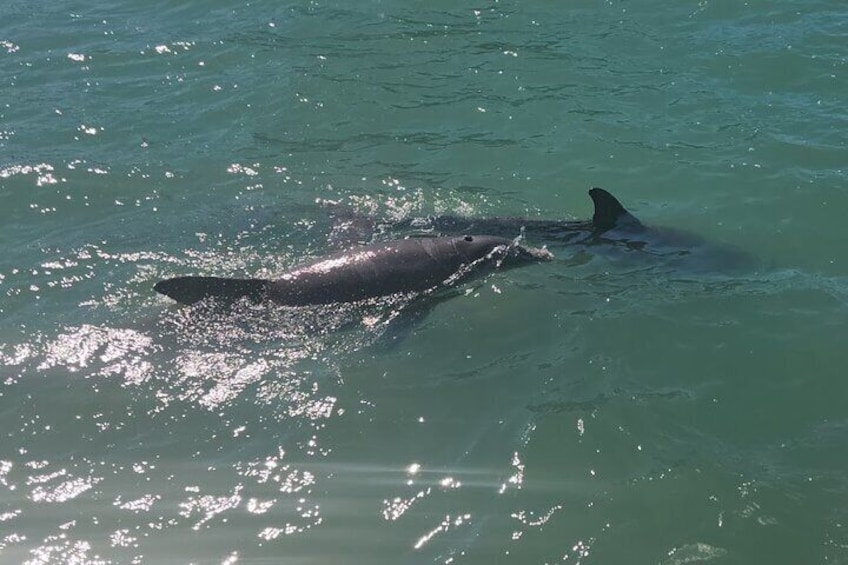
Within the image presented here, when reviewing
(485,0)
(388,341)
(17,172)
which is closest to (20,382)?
(388,341)

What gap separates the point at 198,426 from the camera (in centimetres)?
833

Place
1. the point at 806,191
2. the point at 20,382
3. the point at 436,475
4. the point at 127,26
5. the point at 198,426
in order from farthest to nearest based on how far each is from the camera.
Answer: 1. the point at 127,26
2. the point at 806,191
3. the point at 20,382
4. the point at 198,426
5. the point at 436,475

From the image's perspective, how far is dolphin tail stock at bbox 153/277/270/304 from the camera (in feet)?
31.0

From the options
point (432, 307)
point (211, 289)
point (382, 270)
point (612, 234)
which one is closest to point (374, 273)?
point (382, 270)

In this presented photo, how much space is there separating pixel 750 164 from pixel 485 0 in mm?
7989

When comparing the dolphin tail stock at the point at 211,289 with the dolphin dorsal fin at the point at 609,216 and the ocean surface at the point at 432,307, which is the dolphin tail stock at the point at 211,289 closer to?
the ocean surface at the point at 432,307

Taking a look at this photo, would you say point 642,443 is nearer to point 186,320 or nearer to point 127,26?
point 186,320

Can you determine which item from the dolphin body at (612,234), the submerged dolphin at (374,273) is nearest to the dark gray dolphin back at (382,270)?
the submerged dolphin at (374,273)

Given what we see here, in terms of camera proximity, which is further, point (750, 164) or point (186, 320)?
point (750, 164)

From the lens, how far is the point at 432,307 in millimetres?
10203

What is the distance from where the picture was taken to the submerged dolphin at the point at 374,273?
965 centimetres

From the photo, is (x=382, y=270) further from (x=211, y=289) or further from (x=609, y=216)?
(x=609, y=216)

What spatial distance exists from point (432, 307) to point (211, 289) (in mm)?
2382

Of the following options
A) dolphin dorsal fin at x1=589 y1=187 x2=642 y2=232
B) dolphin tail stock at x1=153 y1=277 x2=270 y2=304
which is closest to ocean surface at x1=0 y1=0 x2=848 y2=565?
dolphin tail stock at x1=153 y1=277 x2=270 y2=304
